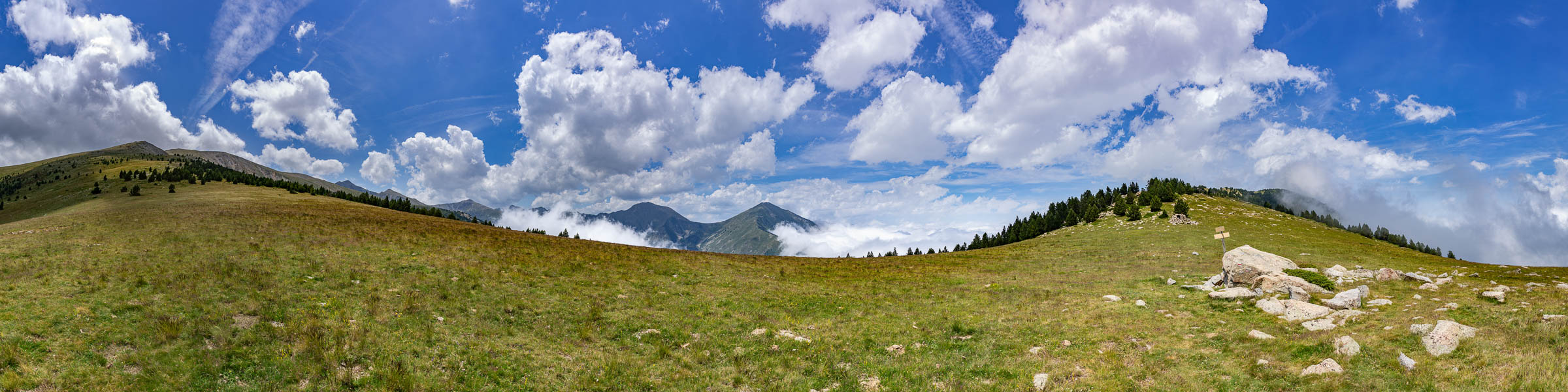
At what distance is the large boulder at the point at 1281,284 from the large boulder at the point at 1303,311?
3.55 m

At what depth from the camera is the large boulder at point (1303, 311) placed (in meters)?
19.0

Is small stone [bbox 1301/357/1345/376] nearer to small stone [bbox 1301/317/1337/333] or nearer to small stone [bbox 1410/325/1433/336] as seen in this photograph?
small stone [bbox 1410/325/1433/336]

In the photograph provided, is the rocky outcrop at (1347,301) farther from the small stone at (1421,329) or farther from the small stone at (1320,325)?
the small stone at (1421,329)

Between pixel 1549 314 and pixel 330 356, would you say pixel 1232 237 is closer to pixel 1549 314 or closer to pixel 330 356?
pixel 1549 314

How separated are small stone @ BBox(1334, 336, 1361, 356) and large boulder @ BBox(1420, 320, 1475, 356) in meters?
1.39

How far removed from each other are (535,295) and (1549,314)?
127 ft

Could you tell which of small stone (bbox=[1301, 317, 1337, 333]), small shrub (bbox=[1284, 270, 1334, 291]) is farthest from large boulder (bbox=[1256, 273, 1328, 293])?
small stone (bbox=[1301, 317, 1337, 333])

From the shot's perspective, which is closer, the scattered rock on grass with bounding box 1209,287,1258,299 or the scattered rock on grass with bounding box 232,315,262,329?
the scattered rock on grass with bounding box 232,315,262,329

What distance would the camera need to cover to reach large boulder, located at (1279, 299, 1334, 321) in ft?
62.2

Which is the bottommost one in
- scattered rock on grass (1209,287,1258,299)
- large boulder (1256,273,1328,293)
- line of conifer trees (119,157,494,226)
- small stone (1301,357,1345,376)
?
small stone (1301,357,1345,376)

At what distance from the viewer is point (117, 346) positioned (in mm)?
14523

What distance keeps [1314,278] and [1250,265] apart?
2491 millimetres

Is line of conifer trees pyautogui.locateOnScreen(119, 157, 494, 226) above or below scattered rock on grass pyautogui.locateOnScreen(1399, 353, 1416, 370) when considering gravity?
above

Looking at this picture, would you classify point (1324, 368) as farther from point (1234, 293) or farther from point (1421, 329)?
point (1234, 293)
